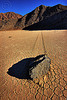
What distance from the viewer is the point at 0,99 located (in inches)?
82.5

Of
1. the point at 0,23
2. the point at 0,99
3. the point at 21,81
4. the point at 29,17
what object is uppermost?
the point at 29,17

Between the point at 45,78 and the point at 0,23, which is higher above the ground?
the point at 0,23

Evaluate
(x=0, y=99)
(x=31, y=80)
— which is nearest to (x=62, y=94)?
(x=31, y=80)

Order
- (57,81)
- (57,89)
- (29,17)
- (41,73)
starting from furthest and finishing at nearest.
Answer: (29,17)
(41,73)
(57,81)
(57,89)

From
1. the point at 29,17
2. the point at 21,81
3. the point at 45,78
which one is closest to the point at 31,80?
the point at 21,81

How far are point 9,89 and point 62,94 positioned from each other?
1946 mm

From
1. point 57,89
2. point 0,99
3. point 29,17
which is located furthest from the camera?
point 29,17

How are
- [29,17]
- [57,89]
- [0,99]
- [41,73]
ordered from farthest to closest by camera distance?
[29,17], [41,73], [57,89], [0,99]

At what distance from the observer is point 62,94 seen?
2.13 metres

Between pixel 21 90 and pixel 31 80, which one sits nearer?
pixel 21 90

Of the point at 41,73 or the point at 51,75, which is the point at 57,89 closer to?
the point at 51,75

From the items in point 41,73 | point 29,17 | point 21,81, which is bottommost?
point 21,81

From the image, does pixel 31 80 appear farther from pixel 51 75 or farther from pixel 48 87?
pixel 51 75

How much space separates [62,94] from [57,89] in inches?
8.0
